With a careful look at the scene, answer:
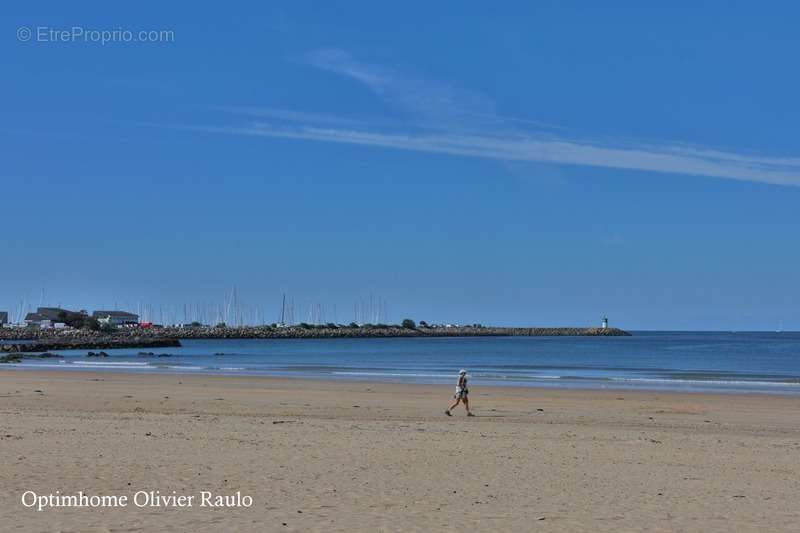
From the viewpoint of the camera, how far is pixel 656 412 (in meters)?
26.2

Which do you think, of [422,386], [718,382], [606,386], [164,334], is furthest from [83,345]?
[718,382]

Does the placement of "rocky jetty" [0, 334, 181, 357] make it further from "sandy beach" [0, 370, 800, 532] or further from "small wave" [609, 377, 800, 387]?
"sandy beach" [0, 370, 800, 532]

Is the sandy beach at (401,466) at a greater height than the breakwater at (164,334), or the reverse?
the breakwater at (164,334)

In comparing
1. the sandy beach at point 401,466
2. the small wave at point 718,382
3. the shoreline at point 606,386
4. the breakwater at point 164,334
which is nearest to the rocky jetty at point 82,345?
the breakwater at point 164,334

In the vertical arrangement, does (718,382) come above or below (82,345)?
below

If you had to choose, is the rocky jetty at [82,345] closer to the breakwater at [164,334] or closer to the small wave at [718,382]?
the breakwater at [164,334]

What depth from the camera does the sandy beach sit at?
9.94 metres

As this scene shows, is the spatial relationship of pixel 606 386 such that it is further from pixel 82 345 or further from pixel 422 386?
pixel 82 345

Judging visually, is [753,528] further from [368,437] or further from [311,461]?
[368,437]

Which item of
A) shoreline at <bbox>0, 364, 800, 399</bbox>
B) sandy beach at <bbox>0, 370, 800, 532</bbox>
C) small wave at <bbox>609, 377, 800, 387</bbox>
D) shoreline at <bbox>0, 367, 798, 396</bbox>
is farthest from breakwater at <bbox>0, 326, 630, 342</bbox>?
sandy beach at <bbox>0, 370, 800, 532</bbox>

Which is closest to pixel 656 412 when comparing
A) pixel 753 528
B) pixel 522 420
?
pixel 522 420

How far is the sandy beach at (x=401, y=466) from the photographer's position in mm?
9938

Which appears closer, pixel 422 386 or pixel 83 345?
pixel 422 386

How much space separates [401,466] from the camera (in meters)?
Answer: 13.8
